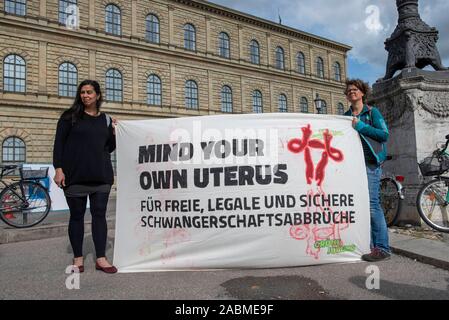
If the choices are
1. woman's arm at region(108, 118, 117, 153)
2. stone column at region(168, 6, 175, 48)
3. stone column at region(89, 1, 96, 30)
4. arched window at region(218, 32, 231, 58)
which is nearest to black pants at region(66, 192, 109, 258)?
woman's arm at region(108, 118, 117, 153)

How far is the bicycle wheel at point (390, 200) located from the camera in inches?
178

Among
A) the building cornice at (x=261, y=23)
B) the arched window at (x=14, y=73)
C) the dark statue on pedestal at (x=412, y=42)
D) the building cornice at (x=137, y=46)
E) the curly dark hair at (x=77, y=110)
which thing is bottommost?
the curly dark hair at (x=77, y=110)

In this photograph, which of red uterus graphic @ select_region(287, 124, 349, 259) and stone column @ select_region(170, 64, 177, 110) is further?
stone column @ select_region(170, 64, 177, 110)

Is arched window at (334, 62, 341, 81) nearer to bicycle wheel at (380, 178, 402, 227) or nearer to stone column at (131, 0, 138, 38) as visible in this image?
stone column at (131, 0, 138, 38)

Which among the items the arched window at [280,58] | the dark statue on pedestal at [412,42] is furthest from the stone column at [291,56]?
the dark statue on pedestal at [412,42]

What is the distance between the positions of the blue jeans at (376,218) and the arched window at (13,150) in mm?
24333

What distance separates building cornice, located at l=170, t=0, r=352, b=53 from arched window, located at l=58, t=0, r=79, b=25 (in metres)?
9.19

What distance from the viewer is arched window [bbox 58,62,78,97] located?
2517 centimetres

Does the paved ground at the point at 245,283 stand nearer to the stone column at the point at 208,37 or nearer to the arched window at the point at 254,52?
the stone column at the point at 208,37

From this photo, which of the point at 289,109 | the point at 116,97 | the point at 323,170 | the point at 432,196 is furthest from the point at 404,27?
the point at 289,109

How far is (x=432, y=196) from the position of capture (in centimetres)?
426

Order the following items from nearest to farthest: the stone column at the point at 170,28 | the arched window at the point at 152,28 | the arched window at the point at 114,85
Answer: the arched window at the point at 114,85 → the arched window at the point at 152,28 → the stone column at the point at 170,28

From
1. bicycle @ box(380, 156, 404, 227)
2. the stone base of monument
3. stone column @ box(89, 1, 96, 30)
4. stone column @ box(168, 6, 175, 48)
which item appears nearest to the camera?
bicycle @ box(380, 156, 404, 227)
